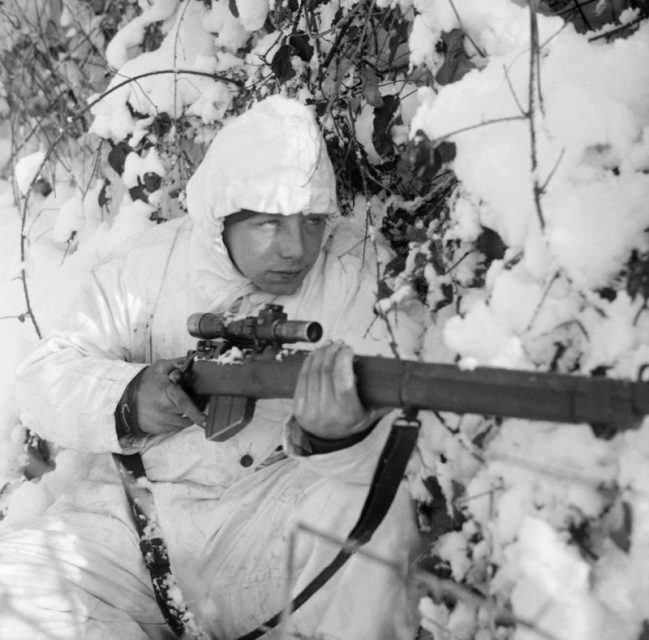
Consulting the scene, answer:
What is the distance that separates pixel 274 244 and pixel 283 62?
855mm

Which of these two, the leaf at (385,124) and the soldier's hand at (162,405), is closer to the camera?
the soldier's hand at (162,405)

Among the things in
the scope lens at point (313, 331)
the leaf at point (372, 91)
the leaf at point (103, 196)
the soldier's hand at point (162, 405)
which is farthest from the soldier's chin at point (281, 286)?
the leaf at point (103, 196)

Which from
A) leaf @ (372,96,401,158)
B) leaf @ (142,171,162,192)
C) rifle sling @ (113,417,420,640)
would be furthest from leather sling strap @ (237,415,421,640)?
leaf @ (142,171,162,192)

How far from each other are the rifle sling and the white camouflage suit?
0.10 ft

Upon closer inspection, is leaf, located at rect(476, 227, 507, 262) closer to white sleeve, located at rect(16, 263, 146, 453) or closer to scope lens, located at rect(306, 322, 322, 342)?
scope lens, located at rect(306, 322, 322, 342)

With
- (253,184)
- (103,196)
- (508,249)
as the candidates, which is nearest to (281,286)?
(253,184)

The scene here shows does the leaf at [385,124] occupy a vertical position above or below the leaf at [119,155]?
below

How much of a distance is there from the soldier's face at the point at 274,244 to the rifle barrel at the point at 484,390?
1.41 ft

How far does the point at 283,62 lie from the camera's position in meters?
2.84

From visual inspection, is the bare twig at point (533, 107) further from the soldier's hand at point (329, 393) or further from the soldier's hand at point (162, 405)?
the soldier's hand at point (162, 405)

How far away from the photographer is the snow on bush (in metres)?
1.71

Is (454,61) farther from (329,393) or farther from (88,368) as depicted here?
(88,368)

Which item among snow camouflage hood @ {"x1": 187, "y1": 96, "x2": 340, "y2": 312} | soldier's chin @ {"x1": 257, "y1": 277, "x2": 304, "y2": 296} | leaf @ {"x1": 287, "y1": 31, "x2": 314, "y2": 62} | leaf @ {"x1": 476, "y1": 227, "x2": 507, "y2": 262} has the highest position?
leaf @ {"x1": 287, "y1": 31, "x2": 314, "y2": 62}

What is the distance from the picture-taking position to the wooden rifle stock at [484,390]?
1.44m
